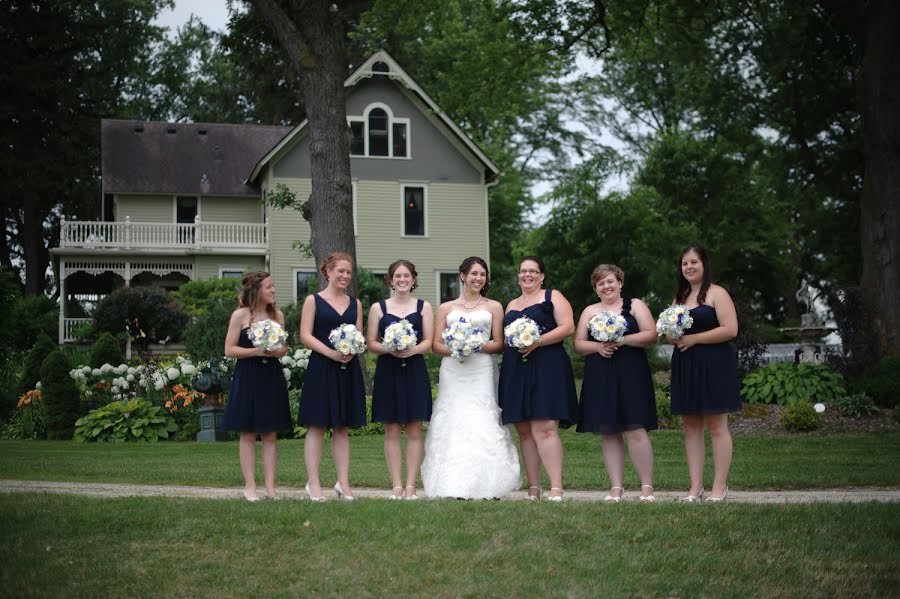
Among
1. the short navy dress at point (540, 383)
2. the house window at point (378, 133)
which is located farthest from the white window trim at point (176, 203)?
the short navy dress at point (540, 383)

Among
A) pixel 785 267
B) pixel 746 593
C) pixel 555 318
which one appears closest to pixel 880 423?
pixel 555 318

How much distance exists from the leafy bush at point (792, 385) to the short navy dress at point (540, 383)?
9.77m

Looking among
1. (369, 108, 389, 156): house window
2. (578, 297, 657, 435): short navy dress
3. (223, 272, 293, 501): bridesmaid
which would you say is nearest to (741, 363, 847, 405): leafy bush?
(578, 297, 657, 435): short navy dress

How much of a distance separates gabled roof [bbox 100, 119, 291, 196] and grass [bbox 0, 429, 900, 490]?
2267 cm

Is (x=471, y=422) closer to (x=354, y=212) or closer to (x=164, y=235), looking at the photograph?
(x=354, y=212)

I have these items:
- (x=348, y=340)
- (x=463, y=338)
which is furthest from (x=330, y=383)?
(x=463, y=338)

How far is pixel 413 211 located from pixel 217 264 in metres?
7.21

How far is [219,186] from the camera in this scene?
125ft

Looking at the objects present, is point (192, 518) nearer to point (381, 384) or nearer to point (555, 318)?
point (381, 384)

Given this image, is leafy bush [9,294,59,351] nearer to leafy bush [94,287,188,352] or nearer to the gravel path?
leafy bush [94,287,188,352]

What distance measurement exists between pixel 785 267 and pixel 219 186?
21888mm

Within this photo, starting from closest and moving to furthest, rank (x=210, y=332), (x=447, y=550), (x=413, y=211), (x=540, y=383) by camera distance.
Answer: (x=447, y=550), (x=540, y=383), (x=210, y=332), (x=413, y=211)

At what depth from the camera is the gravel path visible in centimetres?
918

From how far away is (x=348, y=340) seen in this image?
26.8 ft
